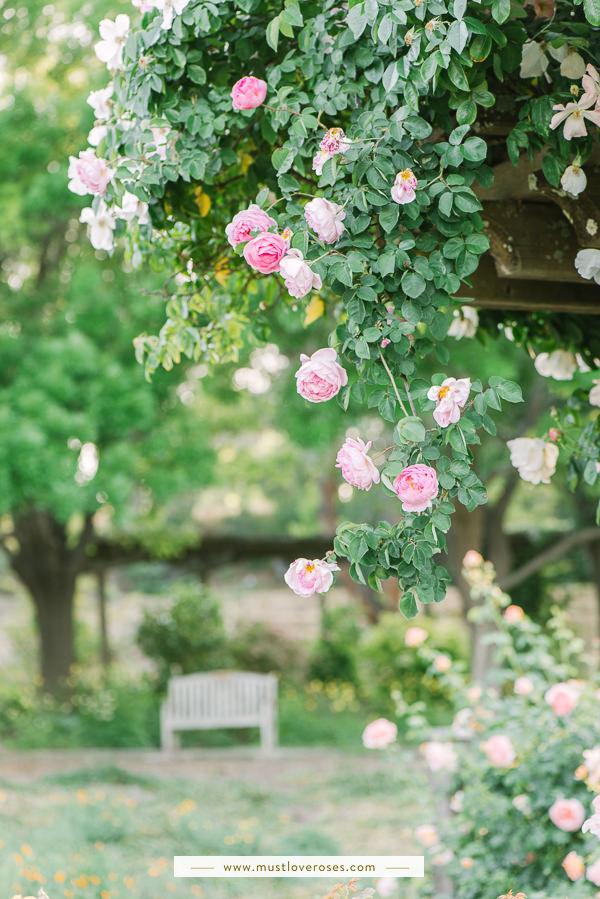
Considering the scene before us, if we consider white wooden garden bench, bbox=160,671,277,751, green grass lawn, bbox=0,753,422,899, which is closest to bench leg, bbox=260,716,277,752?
white wooden garden bench, bbox=160,671,277,751

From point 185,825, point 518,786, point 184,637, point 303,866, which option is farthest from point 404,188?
point 184,637

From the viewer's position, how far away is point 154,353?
5.84ft

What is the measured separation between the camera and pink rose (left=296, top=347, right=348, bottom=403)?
3.86 feet

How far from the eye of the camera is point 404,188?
1.17m

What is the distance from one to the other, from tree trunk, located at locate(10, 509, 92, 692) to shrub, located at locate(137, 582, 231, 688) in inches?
38.3

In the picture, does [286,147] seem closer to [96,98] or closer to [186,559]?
[96,98]

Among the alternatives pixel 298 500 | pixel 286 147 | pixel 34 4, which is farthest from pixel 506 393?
pixel 298 500

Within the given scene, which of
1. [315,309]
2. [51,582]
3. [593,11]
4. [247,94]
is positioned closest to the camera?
[593,11]

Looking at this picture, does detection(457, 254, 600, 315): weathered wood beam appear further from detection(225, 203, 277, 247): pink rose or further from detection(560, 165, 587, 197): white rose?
detection(225, 203, 277, 247): pink rose

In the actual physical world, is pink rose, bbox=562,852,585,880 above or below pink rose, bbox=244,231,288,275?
below

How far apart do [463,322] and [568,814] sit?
1.48m

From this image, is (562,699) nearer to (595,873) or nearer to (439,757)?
(439,757)

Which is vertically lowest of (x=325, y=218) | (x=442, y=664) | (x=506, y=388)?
(x=442, y=664)

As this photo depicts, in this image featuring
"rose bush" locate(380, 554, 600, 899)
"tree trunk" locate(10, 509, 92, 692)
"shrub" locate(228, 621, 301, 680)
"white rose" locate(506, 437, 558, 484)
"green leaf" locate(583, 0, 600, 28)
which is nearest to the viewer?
"green leaf" locate(583, 0, 600, 28)
